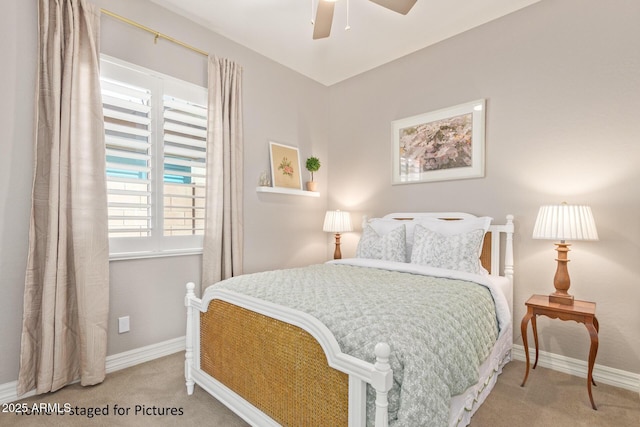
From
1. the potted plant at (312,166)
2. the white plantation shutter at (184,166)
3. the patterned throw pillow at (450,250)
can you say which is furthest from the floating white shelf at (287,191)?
the patterned throw pillow at (450,250)

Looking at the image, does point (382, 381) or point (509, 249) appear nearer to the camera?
point (382, 381)

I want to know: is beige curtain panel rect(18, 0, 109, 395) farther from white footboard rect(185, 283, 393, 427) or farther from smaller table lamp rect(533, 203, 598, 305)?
smaller table lamp rect(533, 203, 598, 305)

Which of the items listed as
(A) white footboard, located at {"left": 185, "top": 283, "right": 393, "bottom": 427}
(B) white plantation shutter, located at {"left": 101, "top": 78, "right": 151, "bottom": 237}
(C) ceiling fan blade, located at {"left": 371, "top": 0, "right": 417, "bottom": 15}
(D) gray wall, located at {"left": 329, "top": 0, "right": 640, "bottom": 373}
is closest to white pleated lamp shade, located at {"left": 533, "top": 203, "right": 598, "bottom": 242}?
(D) gray wall, located at {"left": 329, "top": 0, "right": 640, "bottom": 373}

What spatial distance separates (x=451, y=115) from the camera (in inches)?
122

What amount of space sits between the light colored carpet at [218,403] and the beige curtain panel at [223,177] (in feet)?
3.08

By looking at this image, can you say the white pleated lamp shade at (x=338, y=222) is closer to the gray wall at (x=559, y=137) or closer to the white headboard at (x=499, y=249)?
the gray wall at (x=559, y=137)

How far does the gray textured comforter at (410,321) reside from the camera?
1148 millimetres

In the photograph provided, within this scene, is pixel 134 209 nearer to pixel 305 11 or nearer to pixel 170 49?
pixel 170 49

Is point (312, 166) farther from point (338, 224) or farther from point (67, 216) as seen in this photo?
point (67, 216)

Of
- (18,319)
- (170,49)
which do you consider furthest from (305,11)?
(18,319)

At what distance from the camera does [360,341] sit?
49.2 inches

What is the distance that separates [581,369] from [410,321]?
1979mm

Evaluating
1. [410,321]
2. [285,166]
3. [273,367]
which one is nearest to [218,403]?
[273,367]

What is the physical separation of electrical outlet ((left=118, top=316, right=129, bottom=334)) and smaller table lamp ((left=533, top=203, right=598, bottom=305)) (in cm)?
311
